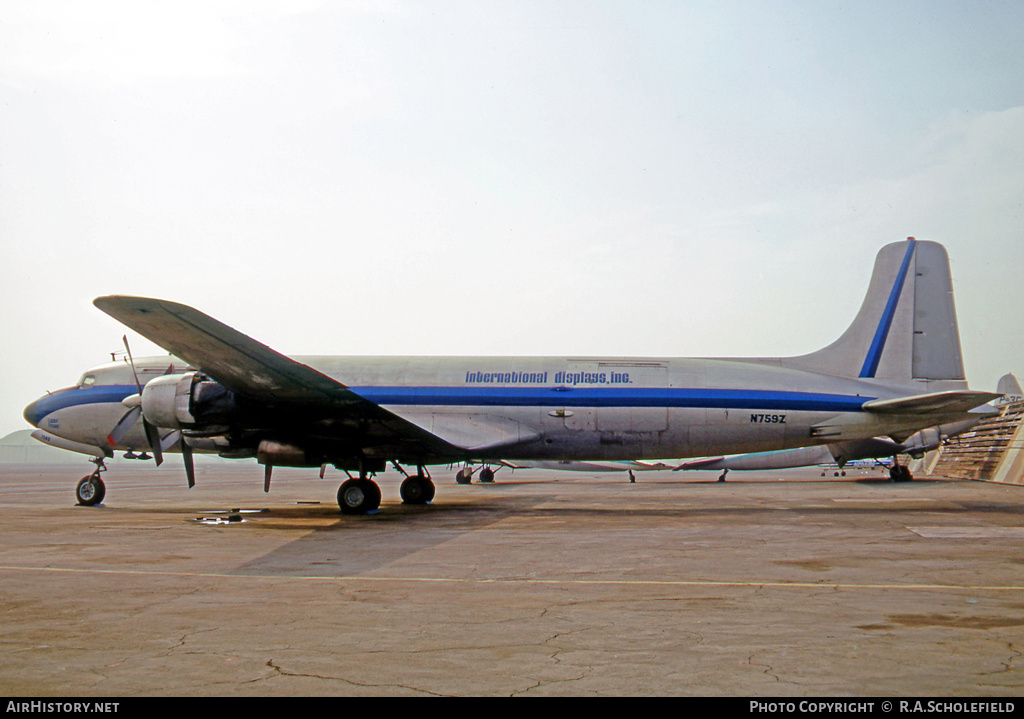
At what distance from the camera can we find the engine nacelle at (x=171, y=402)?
17453 millimetres

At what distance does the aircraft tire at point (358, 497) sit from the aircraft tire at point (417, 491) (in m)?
3.48

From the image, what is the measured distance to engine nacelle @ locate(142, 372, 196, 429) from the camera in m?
17.5

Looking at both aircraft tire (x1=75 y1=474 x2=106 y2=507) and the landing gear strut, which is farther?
the landing gear strut

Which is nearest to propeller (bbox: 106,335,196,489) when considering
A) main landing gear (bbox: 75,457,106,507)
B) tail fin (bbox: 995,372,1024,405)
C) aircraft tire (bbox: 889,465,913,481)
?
main landing gear (bbox: 75,457,106,507)

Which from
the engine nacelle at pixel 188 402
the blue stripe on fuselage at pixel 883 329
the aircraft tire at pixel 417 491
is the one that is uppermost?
the blue stripe on fuselage at pixel 883 329

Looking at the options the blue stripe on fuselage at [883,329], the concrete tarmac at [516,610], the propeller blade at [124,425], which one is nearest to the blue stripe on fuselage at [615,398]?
the blue stripe on fuselage at [883,329]

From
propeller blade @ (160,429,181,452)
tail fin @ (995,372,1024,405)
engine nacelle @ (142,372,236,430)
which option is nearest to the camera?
engine nacelle @ (142,372,236,430)

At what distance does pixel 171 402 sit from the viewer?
17.5 m

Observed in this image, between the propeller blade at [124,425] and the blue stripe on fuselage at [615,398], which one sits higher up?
the blue stripe on fuselage at [615,398]

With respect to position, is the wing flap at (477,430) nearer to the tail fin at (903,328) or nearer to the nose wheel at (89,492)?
the tail fin at (903,328)

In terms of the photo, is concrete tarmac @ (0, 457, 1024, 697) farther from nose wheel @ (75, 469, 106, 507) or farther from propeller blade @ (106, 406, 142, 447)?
nose wheel @ (75, 469, 106, 507)

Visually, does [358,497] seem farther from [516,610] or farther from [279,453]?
[516,610]

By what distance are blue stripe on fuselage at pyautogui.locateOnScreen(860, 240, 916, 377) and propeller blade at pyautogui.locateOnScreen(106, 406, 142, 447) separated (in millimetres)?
19525

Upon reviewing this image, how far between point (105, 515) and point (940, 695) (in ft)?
62.5
